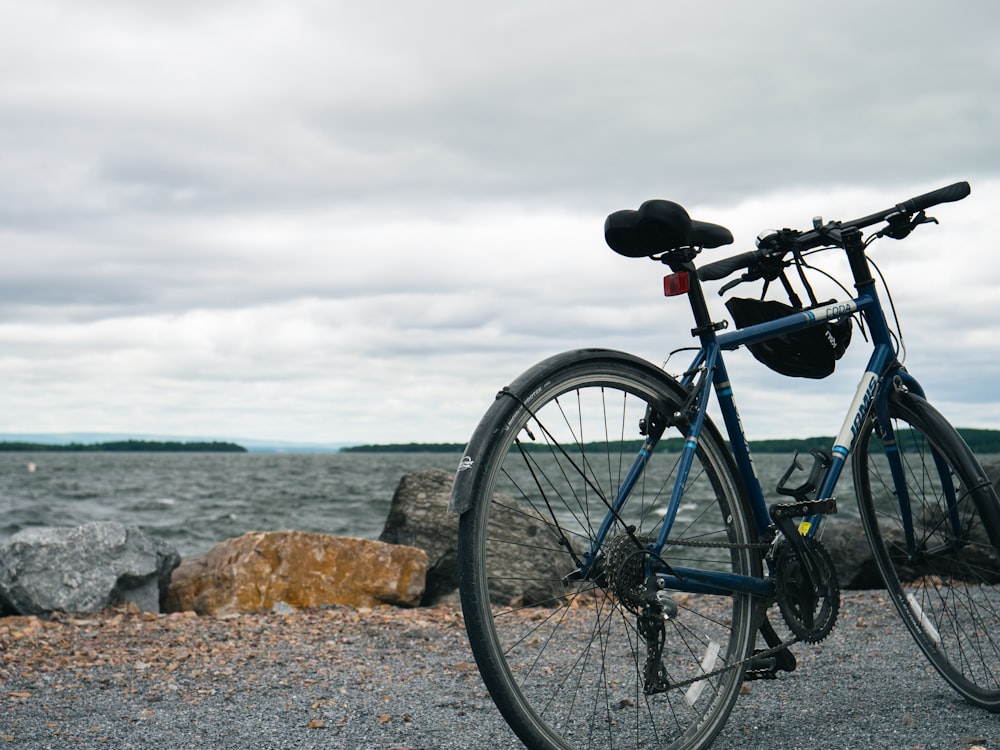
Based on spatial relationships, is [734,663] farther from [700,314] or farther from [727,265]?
[727,265]

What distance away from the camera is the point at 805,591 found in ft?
10.9

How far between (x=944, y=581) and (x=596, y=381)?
2154 mm

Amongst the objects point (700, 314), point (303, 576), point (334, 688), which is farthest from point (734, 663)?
point (303, 576)

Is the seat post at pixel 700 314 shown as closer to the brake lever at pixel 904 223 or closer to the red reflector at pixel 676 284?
the red reflector at pixel 676 284

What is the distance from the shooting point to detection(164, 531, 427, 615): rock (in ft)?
23.9

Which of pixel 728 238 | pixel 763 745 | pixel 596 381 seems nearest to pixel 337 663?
pixel 763 745

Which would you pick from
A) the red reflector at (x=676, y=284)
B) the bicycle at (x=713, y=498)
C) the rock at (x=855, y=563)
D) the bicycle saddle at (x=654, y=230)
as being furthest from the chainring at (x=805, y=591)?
the rock at (x=855, y=563)

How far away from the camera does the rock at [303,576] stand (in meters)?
7.30

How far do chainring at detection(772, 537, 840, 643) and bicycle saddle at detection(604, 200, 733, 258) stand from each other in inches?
43.3

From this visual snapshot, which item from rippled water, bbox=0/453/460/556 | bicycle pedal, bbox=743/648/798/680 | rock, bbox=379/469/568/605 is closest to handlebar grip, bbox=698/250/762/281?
bicycle pedal, bbox=743/648/798/680

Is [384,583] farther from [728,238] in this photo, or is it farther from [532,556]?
[728,238]

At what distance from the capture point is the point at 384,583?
24.1ft

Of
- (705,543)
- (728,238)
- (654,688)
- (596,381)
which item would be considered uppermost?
(728,238)

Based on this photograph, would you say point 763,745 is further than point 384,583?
No
